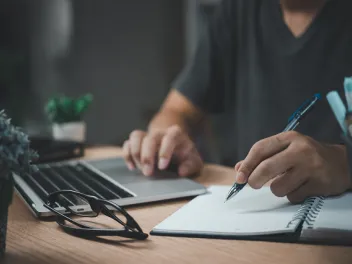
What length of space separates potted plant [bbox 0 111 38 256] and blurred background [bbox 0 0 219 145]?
1.20 metres

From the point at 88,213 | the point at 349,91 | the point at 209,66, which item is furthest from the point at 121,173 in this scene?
the point at 209,66

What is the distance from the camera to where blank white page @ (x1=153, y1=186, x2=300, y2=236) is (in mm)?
619

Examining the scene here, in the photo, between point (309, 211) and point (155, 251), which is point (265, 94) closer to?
point (309, 211)

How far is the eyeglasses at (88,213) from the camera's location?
0.62 m

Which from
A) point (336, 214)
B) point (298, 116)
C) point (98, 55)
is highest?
point (98, 55)

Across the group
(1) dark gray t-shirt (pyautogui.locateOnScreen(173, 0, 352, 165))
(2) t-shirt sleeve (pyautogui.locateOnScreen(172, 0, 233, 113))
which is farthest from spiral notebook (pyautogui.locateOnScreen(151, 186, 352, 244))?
(2) t-shirt sleeve (pyautogui.locateOnScreen(172, 0, 233, 113))

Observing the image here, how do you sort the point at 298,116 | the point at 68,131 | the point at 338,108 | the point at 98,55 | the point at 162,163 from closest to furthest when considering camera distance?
the point at 338,108 → the point at 298,116 → the point at 162,163 → the point at 68,131 → the point at 98,55

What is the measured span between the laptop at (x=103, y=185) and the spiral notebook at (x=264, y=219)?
0.22 ft

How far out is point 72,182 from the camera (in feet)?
2.83

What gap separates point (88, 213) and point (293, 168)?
294 mm

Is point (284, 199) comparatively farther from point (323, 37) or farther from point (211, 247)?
point (323, 37)

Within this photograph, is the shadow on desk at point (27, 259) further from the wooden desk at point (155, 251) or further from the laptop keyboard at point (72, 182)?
the laptop keyboard at point (72, 182)

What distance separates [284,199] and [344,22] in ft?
2.16

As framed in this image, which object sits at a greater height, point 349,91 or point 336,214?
point 349,91
